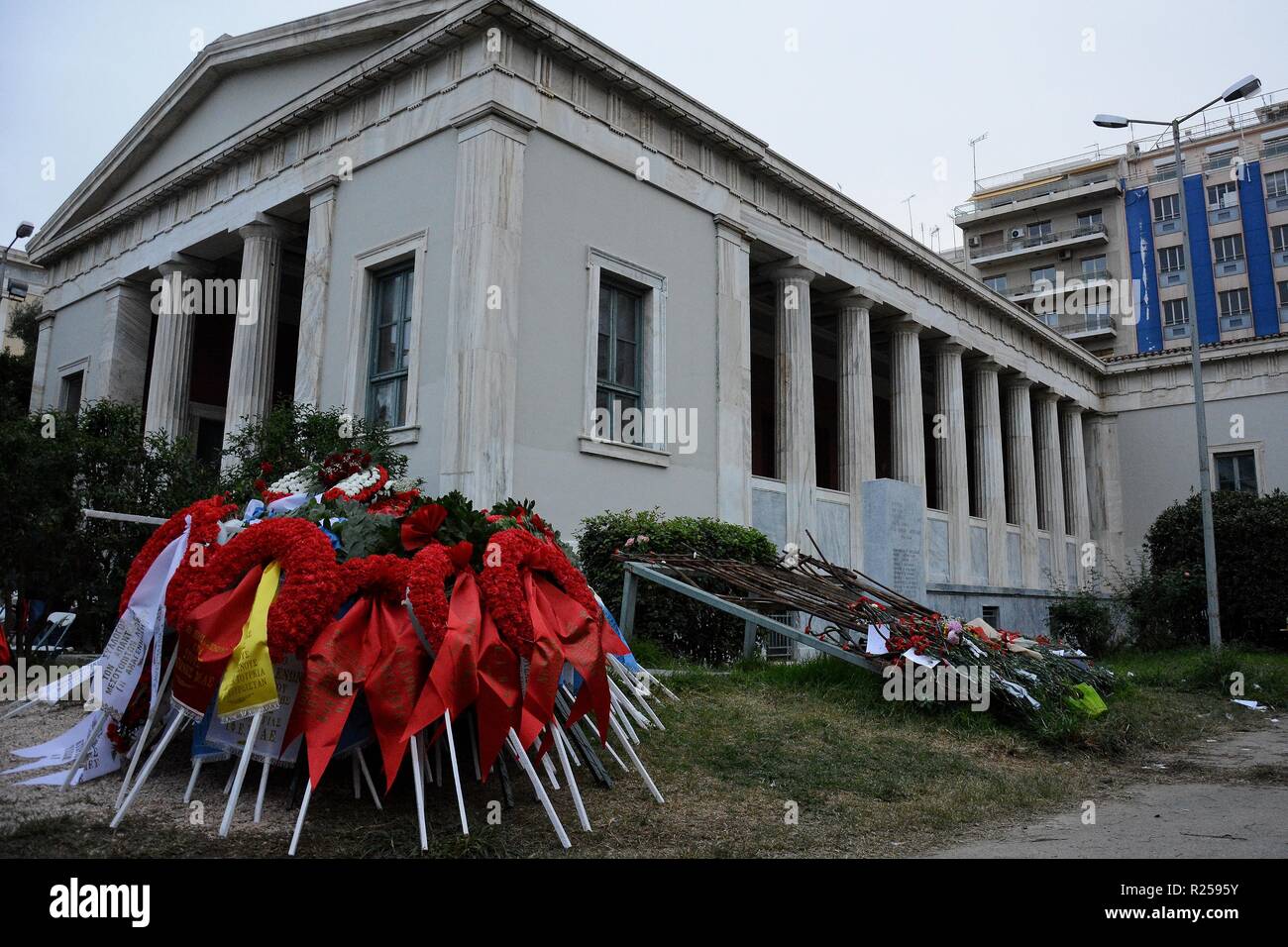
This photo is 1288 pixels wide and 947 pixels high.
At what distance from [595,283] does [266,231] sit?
24.7ft

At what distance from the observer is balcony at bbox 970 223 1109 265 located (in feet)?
195

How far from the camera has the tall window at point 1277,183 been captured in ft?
180

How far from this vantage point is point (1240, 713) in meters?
11.5

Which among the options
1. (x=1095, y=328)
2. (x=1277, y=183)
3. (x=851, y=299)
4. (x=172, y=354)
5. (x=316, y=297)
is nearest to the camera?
(x=316, y=297)

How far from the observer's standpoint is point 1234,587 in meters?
20.4

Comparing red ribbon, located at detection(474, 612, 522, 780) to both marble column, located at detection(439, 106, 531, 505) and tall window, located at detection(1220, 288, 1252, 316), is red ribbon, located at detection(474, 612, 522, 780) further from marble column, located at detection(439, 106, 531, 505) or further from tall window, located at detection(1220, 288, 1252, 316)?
tall window, located at detection(1220, 288, 1252, 316)

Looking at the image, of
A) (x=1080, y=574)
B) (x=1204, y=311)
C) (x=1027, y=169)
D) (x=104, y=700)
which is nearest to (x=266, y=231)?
(x=104, y=700)

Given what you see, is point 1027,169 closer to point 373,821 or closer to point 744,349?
point 744,349

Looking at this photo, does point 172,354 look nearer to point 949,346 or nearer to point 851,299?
point 851,299

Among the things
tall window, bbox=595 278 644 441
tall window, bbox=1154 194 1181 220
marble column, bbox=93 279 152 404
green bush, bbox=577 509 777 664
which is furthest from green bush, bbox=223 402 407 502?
tall window, bbox=1154 194 1181 220

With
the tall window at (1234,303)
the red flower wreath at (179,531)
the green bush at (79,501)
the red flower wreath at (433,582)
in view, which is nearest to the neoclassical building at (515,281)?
the green bush at (79,501)

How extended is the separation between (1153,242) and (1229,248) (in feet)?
13.2

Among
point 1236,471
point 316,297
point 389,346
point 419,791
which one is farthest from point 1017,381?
point 419,791

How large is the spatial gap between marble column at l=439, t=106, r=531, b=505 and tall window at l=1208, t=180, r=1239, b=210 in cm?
5645
